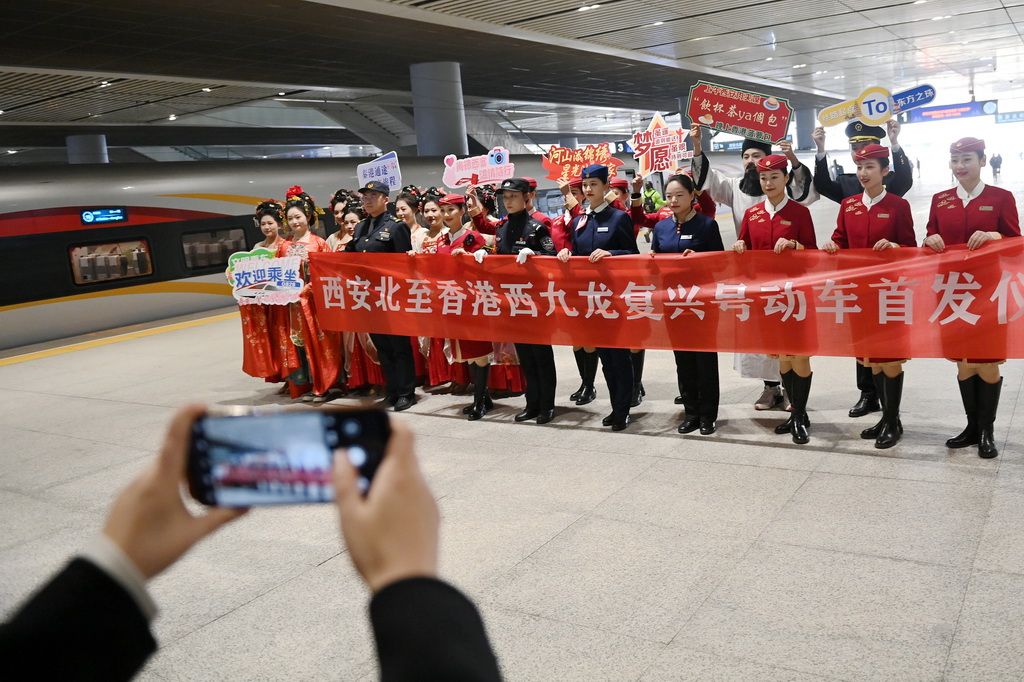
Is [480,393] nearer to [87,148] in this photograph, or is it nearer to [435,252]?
[435,252]

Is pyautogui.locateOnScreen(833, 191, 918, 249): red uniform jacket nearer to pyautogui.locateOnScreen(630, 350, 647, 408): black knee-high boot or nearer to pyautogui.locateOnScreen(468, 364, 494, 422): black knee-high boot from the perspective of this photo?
pyautogui.locateOnScreen(630, 350, 647, 408): black knee-high boot

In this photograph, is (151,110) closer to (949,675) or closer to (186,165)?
(186,165)

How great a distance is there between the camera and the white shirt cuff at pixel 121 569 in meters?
0.82

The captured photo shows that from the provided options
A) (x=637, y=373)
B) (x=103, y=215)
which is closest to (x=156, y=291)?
(x=103, y=215)

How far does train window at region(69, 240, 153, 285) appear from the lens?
1252 centimetres

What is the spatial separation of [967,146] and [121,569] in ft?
16.2

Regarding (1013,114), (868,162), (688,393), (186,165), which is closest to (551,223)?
(688,393)

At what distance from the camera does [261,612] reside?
12.1 ft

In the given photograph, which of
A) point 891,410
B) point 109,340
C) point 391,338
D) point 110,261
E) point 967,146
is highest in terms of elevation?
point 967,146

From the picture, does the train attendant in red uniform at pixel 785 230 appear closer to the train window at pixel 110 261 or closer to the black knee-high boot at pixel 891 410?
the black knee-high boot at pixel 891 410

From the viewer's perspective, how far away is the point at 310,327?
760 cm

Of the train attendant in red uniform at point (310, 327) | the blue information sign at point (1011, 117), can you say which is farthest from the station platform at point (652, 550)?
the blue information sign at point (1011, 117)

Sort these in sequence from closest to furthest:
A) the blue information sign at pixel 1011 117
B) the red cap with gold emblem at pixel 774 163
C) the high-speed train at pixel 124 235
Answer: the red cap with gold emblem at pixel 774 163 → the high-speed train at pixel 124 235 → the blue information sign at pixel 1011 117

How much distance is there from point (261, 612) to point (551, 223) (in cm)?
427
